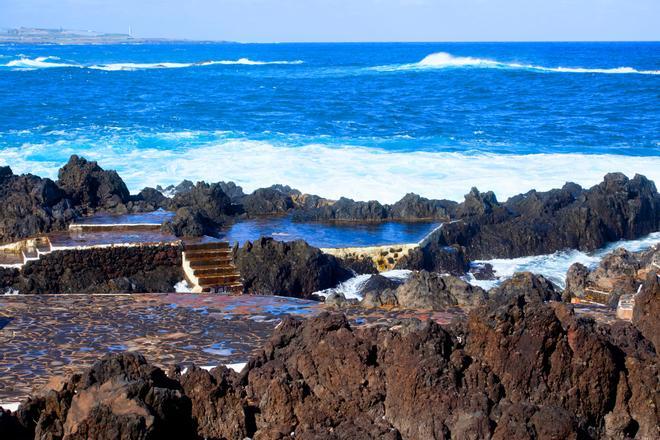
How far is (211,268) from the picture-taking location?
1316cm

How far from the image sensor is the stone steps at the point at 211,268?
12680 mm

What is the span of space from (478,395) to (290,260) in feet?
24.1

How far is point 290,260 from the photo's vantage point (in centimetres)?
1321

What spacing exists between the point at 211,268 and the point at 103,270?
1.38 m

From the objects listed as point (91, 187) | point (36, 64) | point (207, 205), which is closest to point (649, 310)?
point (207, 205)

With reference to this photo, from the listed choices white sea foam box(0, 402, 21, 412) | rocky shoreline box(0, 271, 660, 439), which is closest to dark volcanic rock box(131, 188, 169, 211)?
white sea foam box(0, 402, 21, 412)

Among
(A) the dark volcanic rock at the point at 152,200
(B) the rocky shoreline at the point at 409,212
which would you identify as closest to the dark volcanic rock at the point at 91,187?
(B) the rocky shoreline at the point at 409,212

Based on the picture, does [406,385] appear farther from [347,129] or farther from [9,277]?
[347,129]

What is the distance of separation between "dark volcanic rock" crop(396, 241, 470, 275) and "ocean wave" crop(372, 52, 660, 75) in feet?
190

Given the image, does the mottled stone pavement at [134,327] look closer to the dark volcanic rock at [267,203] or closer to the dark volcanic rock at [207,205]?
the dark volcanic rock at [207,205]

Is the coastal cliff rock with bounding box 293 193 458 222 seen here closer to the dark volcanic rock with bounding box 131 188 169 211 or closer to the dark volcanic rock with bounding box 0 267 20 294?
the dark volcanic rock with bounding box 131 188 169 211

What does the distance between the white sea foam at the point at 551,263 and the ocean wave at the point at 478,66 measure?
56032 mm

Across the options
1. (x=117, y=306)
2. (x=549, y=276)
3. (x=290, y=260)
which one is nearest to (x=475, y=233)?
(x=549, y=276)

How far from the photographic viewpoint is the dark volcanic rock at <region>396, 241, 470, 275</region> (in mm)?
14086
